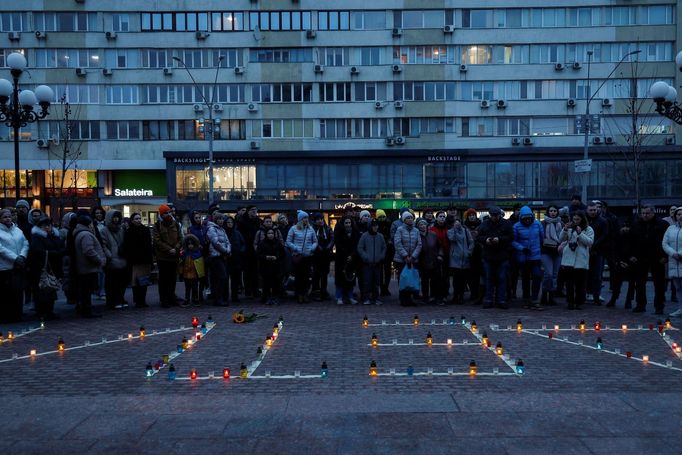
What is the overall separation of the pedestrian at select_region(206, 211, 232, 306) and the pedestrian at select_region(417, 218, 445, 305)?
429 cm

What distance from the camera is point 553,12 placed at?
49156mm

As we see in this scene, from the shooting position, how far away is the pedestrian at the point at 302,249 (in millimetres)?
14750

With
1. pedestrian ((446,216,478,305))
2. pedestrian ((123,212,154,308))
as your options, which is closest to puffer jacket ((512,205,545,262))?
pedestrian ((446,216,478,305))

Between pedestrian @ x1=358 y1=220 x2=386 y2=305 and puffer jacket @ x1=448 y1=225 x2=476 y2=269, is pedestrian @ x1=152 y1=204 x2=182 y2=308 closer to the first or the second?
pedestrian @ x1=358 y1=220 x2=386 y2=305

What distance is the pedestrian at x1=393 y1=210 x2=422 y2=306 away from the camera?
46.7 ft

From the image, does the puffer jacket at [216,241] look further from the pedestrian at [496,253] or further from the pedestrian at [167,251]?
the pedestrian at [496,253]

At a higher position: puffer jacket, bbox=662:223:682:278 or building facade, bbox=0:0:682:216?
building facade, bbox=0:0:682:216

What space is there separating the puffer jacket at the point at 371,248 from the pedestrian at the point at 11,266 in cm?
671

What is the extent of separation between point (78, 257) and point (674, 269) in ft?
37.1

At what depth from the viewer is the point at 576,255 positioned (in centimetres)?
1329

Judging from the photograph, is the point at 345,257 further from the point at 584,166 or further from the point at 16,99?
the point at 584,166

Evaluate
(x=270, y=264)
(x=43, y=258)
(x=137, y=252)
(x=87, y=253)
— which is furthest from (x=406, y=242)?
(x=43, y=258)

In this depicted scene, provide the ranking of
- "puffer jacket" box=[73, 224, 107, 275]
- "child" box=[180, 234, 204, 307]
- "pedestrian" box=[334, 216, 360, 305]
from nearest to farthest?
"puffer jacket" box=[73, 224, 107, 275]
"child" box=[180, 234, 204, 307]
"pedestrian" box=[334, 216, 360, 305]

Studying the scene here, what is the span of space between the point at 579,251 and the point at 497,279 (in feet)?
5.66
